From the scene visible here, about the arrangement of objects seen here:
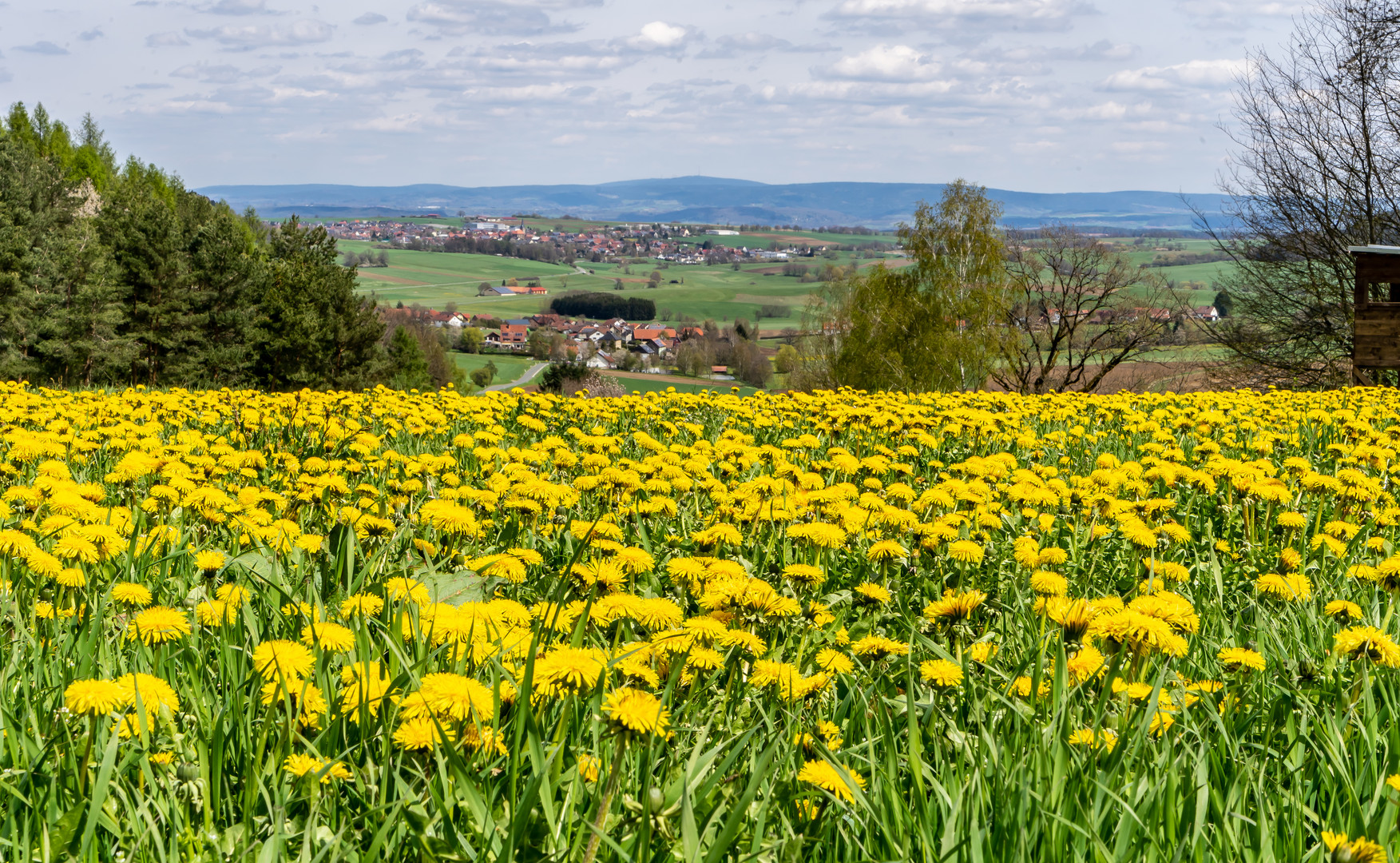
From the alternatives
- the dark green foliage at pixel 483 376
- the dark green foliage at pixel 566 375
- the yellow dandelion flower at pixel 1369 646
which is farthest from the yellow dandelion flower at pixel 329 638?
the dark green foliage at pixel 483 376

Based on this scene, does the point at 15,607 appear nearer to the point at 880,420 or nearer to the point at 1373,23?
the point at 880,420

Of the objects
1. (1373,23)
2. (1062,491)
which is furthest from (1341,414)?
(1373,23)

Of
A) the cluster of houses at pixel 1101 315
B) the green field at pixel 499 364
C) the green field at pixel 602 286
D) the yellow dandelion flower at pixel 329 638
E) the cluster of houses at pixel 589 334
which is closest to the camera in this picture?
the yellow dandelion flower at pixel 329 638

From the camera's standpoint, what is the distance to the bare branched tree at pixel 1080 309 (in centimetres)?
3316

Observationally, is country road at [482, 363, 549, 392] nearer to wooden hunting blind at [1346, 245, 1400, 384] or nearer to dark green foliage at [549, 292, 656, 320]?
dark green foliage at [549, 292, 656, 320]

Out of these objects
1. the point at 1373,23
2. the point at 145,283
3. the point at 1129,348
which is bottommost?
the point at 1129,348

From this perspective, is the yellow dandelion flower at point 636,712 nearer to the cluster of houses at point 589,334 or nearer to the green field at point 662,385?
the green field at point 662,385

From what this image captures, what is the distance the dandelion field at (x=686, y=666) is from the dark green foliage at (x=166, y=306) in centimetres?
4763

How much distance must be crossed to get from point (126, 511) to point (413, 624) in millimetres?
1754

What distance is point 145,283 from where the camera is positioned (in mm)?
49969

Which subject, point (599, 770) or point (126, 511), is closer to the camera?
point (599, 770)

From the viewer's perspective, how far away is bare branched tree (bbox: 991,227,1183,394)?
3316 centimetres

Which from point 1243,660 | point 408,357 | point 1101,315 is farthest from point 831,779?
point 408,357

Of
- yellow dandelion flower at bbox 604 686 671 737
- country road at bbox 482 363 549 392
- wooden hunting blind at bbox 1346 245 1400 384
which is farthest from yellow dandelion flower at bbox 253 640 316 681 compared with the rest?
country road at bbox 482 363 549 392
